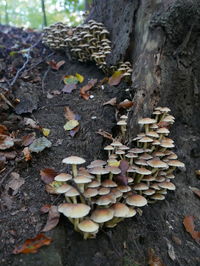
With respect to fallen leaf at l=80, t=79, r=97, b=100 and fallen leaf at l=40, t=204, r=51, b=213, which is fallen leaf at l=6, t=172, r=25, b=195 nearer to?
fallen leaf at l=40, t=204, r=51, b=213

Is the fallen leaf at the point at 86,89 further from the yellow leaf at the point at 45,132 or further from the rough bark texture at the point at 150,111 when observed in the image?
the yellow leaf at the point at 45,132

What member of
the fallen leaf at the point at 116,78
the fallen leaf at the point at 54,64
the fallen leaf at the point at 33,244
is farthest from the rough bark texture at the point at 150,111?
the fallen leaf at the point at 54,64

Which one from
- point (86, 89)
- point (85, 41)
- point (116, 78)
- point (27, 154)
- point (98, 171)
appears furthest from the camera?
point (85, 41)

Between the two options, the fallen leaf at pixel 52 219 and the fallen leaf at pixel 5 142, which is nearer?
the fallen leaf at pixel 52 219

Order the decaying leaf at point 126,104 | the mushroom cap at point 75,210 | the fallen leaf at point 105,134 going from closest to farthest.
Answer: the mushroom cap at point 75,210 < the fallen leaf at point 105,134 < the decaying leaf at point 126,104

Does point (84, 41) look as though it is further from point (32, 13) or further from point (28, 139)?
point (32, 13)

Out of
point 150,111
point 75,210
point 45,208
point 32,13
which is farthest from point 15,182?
point 32,13

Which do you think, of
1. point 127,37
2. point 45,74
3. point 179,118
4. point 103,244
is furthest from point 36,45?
point 103,244
